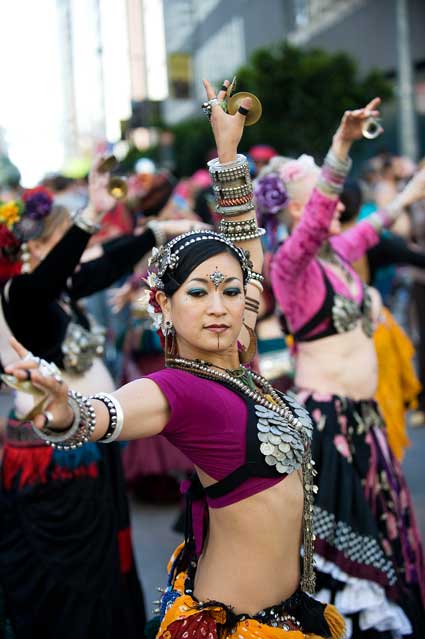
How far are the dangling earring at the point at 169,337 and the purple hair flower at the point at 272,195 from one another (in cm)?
155

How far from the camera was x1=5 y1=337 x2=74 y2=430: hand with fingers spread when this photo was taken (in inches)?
69.9

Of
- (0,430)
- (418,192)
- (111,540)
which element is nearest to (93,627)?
(111,540)

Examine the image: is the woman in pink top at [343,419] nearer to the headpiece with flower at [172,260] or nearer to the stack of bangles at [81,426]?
the headpiece with flower at [172,260]

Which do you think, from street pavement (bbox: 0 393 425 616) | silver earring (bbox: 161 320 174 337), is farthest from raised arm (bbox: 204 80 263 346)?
street pavement (bbox: 0 393 425 616)

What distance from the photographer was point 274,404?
240 centimetres

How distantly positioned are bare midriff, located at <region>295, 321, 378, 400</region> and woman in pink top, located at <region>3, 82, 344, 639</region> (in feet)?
4.43

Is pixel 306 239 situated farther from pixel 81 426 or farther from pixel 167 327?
pixel 81 426

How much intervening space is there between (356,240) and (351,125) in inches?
41.3

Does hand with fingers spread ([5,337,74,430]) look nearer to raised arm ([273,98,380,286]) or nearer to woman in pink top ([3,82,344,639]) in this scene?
woman in pink top ([3,82,344,639])

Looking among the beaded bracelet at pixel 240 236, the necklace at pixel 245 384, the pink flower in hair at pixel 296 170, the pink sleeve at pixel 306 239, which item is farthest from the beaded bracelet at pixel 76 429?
the pink flower in hair at pixel 296 170

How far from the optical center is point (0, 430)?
12.9ft

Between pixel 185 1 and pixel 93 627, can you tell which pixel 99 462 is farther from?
pixel 185 1

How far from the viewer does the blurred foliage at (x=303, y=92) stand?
1978 cm

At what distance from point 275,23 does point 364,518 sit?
31.4 metres
